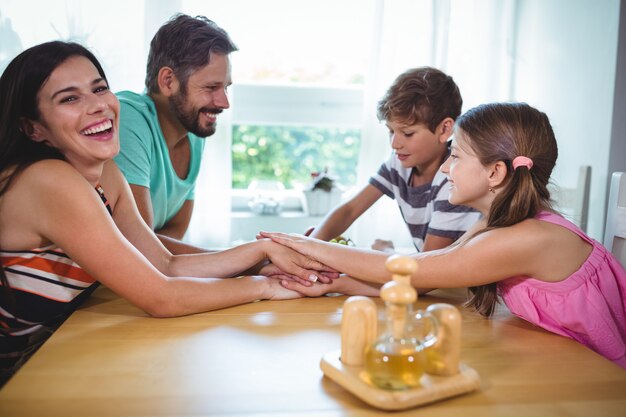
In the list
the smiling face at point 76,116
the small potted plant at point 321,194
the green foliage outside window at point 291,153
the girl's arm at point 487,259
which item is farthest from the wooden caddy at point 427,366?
the green foliage outside window at point 291,153

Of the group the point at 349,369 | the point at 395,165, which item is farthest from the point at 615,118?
the point at 349,369

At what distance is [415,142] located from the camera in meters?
2.09

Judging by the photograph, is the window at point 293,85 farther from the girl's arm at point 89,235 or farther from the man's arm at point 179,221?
the girl's arm at point 89,235

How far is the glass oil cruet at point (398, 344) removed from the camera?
0.90 m

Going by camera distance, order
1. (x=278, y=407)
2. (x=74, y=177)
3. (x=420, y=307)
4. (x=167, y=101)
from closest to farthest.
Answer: (x=278, y=407), (x=74, y=177), (x=420, y=307), (x=167, y=101)

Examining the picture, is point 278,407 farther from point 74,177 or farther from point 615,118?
Result: point 615,118

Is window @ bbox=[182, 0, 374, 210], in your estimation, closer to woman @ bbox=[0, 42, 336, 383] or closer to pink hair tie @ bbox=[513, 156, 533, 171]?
woman @ bbox=[0, 42, 336, 383]

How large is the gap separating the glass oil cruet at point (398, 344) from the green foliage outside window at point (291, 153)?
242 cm

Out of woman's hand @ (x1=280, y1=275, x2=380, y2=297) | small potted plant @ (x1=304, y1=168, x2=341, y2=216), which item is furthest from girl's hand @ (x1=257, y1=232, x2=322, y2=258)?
small potted plant @ (x1=304, y1=168, x2=341, y2=216)

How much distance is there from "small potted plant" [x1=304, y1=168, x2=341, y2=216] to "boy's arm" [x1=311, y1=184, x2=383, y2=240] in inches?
27.8

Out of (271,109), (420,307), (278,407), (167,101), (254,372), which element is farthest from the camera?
(271,109)

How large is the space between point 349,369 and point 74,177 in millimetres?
694

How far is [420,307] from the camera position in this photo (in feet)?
4.83

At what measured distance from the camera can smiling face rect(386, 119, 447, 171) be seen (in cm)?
209
